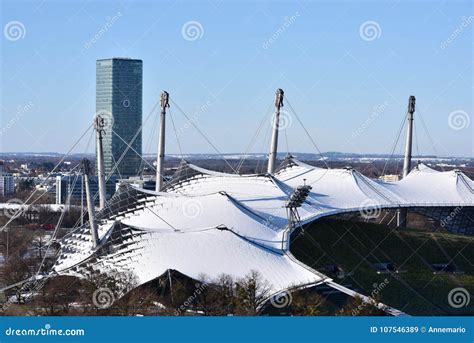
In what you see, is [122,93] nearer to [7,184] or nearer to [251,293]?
[7,184]

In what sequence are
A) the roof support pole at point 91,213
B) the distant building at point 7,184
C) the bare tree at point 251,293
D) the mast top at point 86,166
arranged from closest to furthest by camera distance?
the bare tree at point 251,293
the roof support pole at point 91,213
the mast top at point 86,166
the distant building at point 7,184

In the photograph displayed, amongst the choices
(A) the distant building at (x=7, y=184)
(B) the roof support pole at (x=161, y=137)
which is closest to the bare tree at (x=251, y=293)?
(B) the roof support pole at (x=161, y=137)

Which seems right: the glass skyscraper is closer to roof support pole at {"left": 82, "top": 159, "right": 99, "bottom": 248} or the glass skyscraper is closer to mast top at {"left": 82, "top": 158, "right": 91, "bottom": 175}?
roof support pole at {"left": 82, "top": 159, "right": 99, "bottom": 248}

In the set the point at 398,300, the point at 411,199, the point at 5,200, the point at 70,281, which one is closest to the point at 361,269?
the point at 398,300

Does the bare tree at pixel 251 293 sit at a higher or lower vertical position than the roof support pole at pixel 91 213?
lower

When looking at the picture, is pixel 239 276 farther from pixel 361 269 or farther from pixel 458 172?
pixel 458 172

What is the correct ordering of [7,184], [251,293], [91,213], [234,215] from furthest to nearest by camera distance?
[7,184]
[234,215]
[91,213]
[251,293]

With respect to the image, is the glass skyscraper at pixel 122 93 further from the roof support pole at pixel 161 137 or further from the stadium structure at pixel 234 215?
the stadium structure at pixel 234 215

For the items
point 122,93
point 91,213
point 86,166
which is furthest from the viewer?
point 122,93

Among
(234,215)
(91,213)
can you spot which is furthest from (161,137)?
(91,213)
